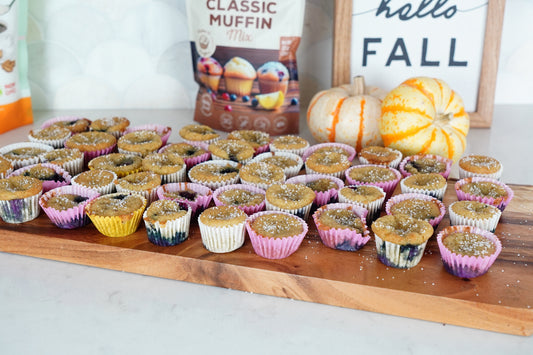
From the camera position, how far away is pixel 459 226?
933 millimetres

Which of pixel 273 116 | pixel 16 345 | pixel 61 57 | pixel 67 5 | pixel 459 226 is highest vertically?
pixel 67 5

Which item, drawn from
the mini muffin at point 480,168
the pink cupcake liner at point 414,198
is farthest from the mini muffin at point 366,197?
the mini muffin at point 480,168

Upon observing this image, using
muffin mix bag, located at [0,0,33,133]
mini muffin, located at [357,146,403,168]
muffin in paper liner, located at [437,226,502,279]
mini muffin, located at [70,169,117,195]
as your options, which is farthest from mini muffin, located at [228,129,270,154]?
muffin mix bag, located at [0,0,33,133]

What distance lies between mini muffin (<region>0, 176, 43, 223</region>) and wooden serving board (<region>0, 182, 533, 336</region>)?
0.7 inches

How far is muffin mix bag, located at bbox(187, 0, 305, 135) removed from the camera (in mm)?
1484

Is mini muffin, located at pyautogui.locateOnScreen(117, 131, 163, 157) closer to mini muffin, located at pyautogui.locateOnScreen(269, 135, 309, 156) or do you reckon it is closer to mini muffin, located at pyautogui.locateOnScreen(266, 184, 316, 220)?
mini muffin, located at pyautogui.locateOnScreen(269, 135, 309, 156)

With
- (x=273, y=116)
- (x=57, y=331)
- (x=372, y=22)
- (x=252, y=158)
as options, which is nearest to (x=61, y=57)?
(x=273, y=116)

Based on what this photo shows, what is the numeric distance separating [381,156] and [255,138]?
0.34 metres

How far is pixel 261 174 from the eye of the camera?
45.7 inches

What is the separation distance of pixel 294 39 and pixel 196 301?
34.6 inches

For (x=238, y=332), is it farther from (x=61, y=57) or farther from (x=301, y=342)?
(x=61, y=57)

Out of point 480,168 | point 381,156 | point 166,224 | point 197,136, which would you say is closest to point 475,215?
point 480,168

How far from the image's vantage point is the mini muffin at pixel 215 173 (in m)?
1.15

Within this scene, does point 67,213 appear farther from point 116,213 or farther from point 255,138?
point 255,138
